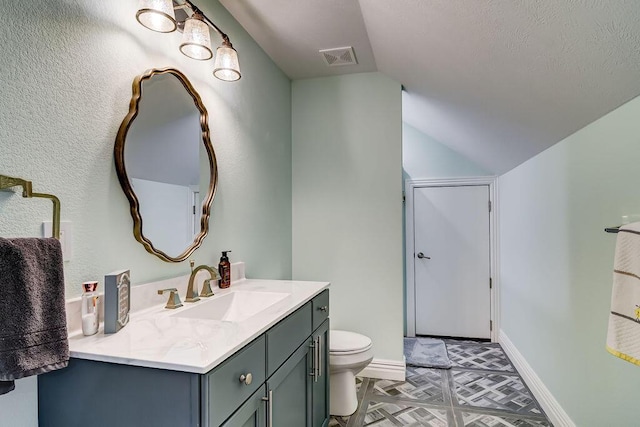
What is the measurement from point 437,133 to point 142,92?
280 centimetres

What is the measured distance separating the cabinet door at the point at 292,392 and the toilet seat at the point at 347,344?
21.8 inches

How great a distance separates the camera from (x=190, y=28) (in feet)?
4.84

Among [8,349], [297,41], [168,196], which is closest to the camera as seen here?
→ [8,349]

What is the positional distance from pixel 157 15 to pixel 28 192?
0.76 metres

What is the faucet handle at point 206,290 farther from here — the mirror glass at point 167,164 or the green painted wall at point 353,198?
the green painted wall at point 353,198

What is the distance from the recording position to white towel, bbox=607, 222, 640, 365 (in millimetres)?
1147

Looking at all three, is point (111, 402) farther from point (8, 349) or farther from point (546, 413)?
point (546, 413)

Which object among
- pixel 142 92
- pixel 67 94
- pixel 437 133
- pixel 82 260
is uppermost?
pixel 437 133

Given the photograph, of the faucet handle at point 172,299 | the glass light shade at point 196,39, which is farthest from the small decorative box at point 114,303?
the glass light shade at point 196,39

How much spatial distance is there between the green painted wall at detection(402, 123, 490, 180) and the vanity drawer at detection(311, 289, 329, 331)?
2325 mm

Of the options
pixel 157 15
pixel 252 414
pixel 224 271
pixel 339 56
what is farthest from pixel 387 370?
pixel 157 15

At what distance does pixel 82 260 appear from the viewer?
3.83ft

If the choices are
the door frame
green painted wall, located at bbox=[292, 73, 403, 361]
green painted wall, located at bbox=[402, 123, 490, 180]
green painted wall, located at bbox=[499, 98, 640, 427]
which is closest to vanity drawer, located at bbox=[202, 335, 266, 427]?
Answer: green painted wall, located at bbox=[499, 98, 640, 427]

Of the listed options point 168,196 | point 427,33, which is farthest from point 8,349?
point 427,33
